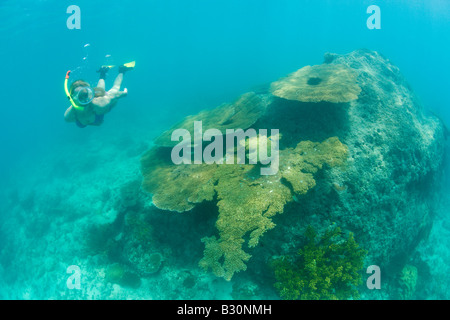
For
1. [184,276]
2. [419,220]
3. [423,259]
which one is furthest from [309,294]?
[423,259]

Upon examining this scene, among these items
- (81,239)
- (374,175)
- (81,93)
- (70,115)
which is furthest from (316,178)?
(81,239)

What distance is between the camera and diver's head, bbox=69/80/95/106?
5.51 m

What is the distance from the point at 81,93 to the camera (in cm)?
554

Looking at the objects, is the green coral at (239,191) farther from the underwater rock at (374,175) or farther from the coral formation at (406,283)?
the coral formation at (406,283)

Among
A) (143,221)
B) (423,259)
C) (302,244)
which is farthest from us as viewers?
(423,259)

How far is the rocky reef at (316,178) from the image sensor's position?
15.5 ft

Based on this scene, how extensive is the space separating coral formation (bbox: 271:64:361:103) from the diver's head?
5.39m

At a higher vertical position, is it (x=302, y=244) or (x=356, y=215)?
(x=356, y=215)

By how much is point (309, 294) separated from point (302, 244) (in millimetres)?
1002

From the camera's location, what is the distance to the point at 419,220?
7.34 m

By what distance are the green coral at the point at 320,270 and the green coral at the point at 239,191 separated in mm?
1003

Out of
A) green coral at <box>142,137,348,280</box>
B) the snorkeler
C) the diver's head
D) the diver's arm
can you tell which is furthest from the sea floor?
the diver's head
